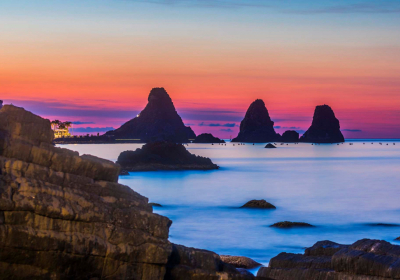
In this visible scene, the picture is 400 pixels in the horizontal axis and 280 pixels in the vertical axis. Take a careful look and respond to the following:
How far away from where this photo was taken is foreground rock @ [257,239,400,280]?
41.8ft

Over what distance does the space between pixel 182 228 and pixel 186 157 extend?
56078 mm

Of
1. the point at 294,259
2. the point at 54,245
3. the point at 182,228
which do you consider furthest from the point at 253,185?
the point at 54,245

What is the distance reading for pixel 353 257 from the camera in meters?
13.1

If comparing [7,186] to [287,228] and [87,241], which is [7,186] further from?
[287,228]

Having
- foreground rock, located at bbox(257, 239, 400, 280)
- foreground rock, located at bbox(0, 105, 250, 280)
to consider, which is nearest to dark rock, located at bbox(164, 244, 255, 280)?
foreground rock, located at bbox(0, 105, 250, 280)

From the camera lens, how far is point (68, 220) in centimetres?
1173

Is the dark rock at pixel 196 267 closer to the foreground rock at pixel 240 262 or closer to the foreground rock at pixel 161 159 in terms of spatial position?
the foreground rock at pixel 240 262

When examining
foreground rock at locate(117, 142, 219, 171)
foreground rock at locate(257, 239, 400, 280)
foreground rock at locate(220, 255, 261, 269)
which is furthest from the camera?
foreground rock at locate(117, 142, 219, 171)

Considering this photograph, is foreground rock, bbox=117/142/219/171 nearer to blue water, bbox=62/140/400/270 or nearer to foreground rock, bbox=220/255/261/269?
blue water, bbox=62/140/400/270

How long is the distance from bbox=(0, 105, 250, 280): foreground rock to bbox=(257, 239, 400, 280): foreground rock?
205 cm

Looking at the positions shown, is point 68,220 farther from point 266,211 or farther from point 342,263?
point 266,211

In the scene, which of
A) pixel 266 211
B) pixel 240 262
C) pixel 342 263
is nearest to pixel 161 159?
pixel 266 211

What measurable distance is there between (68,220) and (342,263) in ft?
22.3

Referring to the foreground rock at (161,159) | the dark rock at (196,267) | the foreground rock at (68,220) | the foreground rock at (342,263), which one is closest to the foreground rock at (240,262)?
the foreground rock at (342,263)
